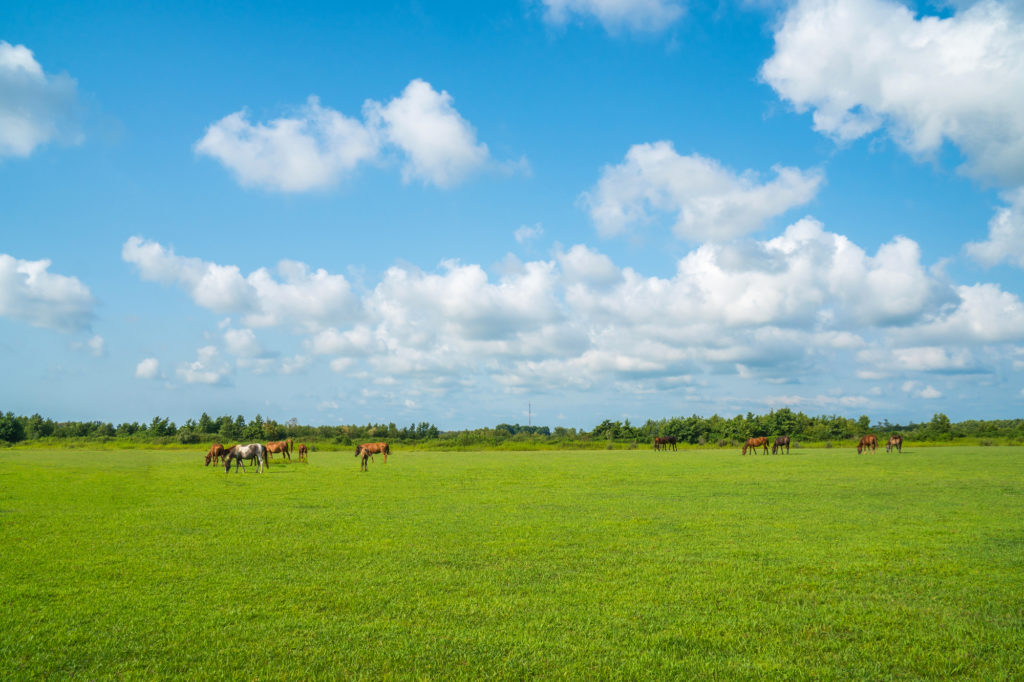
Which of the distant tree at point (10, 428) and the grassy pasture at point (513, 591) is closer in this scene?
the grassy pasture at point (513, 591)

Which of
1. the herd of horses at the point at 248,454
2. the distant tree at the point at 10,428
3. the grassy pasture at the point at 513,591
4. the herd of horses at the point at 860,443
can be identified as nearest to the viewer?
the grassy pasture at the point at 513,591

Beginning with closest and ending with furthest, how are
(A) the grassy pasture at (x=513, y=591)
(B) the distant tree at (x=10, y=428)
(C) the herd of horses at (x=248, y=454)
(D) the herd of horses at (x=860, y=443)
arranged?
1. (A) the grassy pasture at (x=513, y=591)
2. (C) the herd of horses at (x=248, y=454)
3. (D) the herd of horses at (x=860, y=443)
4. (B) the distant tree at (x=10, y=428)

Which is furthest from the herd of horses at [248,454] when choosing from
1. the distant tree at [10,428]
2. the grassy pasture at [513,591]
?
the distant tree at [10,428]

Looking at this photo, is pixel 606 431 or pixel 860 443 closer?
pixel 860 443

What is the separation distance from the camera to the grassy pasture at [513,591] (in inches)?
200

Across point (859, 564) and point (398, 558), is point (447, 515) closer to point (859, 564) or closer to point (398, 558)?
point (398, 558)

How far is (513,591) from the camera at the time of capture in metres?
6.99

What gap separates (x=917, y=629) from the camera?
586cm

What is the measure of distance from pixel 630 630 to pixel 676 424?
2972 inches

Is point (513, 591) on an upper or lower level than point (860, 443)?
upper

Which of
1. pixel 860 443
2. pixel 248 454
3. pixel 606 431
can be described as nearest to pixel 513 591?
pixel 248 454

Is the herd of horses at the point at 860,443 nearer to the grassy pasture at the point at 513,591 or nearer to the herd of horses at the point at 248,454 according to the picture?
the herd of horses at the point at 248,454

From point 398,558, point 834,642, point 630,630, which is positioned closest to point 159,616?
point 398,558

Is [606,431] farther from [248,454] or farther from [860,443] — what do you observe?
[248,454]
